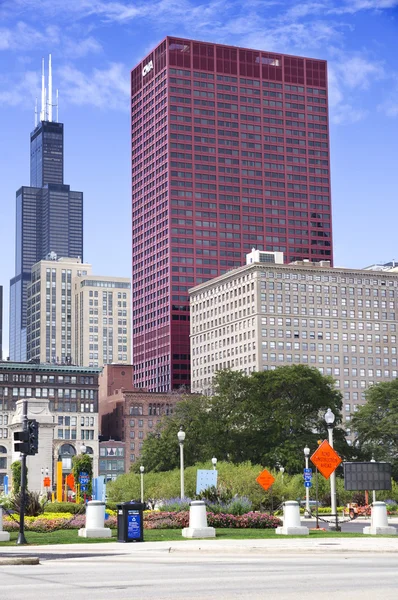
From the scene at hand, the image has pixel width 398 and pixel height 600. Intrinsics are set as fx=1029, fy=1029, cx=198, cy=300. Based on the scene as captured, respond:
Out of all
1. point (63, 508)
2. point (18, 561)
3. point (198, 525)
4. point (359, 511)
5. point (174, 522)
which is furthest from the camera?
point (359, 511)

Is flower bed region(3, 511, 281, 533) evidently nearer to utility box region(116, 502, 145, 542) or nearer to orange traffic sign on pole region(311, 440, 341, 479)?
orange traffic sign on pole region(311, 440, 341, 479)

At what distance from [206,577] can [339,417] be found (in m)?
96.2

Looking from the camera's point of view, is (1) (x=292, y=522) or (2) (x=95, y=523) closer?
(2) (x=95, y=523)

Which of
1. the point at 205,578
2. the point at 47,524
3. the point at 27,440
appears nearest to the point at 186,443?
the point at 47,524

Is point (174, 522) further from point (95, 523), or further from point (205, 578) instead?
point (205, 578)

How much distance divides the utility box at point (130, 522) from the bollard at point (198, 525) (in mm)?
1909

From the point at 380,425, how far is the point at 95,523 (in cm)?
8459

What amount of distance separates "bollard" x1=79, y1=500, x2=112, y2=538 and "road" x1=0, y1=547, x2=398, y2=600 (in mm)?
9823

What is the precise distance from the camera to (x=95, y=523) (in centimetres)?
4047

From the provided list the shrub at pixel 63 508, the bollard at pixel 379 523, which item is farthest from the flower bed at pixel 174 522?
the shrub at pixel 63 508

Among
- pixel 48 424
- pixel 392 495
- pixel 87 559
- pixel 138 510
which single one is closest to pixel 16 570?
pixel 87 559

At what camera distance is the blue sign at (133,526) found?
3750cm

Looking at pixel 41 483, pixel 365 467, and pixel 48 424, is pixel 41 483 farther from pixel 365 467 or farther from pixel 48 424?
pixel 365 467

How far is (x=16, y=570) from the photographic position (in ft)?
85.6
